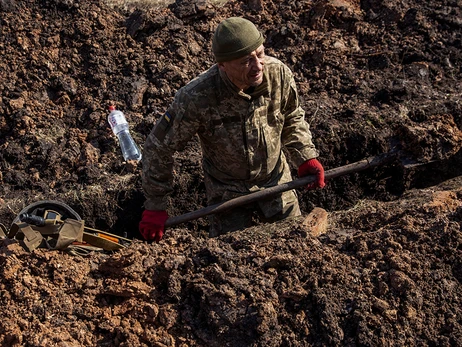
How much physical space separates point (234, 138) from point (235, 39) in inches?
34.5

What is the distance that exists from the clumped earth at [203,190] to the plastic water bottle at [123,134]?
96 mm

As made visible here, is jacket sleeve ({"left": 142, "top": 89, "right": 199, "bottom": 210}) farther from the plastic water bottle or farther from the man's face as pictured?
the plastic water bottle

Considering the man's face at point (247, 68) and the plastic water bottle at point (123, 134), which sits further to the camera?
the plastic water bottle at point (123, 134)

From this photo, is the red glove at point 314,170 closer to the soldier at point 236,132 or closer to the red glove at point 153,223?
the soldier at point 236,132

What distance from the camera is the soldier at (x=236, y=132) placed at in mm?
4430

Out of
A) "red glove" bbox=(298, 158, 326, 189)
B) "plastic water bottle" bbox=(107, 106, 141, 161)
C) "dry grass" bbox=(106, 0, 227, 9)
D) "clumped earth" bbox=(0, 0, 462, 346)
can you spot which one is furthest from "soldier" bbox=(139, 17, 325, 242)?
"dry grass" bbox=(106, 0, 227, 9)

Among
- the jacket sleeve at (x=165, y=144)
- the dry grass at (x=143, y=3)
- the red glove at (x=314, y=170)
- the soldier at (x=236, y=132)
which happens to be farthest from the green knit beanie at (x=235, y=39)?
the dry grass at (x=143, y=3)

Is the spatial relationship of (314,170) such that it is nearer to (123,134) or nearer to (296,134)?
(296,134)

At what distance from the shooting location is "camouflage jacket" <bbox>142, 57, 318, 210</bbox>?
470 centimetres

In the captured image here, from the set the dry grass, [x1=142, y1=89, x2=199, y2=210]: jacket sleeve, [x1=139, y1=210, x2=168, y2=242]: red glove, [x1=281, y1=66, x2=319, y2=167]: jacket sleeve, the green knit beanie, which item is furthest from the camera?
the dry grass

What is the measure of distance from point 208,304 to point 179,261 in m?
0.37

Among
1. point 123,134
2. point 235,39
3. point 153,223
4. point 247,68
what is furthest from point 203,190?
point 235,39

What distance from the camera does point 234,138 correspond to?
491cm

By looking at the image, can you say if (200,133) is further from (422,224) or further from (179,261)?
(422,224)
